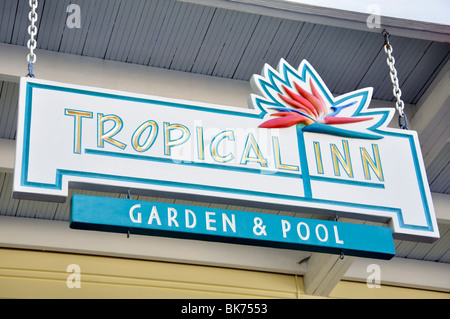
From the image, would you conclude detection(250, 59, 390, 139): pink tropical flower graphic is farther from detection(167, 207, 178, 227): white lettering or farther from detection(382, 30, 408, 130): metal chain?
detection(167, 207, 178, 227): white lettering

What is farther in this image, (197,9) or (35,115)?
(197,9)

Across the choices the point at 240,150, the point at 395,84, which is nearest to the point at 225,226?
the point at 240,150

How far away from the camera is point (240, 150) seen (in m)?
5.43

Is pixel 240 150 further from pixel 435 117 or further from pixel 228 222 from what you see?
pixel 435 117

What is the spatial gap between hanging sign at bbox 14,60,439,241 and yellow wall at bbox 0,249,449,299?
8.74 feet

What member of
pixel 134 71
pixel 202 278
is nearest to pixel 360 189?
pixel 134 71

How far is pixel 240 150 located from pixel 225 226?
69 cm

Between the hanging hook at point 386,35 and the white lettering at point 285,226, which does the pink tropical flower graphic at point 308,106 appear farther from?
the white lettering at point 285,226

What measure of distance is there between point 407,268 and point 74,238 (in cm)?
339

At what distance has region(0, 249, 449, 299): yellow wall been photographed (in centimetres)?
742

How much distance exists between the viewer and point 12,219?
762cm

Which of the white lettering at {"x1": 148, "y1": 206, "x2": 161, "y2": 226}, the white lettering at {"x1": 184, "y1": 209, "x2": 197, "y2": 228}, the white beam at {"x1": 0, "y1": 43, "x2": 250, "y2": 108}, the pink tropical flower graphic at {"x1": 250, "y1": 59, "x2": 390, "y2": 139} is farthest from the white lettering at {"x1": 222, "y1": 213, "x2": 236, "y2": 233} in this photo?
the white beam at {"x1": 0, "y1": 43, "x2": 250, "y2": 108}
